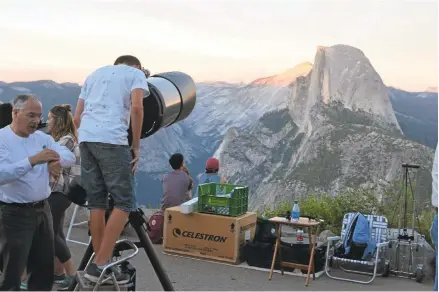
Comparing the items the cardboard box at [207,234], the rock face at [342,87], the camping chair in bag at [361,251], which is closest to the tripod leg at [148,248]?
the cardboard box at [207,234]

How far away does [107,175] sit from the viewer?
3342 millimetres

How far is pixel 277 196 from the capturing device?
24891mm

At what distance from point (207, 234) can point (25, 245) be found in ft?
10.9

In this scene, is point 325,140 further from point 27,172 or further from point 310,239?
point 27,172

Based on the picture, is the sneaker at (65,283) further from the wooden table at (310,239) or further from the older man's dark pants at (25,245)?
the wooden table at (310,239)

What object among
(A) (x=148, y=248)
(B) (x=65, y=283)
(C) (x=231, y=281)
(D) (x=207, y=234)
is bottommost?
(C) (x=231, y=281)

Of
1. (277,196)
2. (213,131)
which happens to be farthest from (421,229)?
(213,131)

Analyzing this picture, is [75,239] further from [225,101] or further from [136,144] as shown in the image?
[225,101]

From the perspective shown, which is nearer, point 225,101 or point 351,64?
point 225,101

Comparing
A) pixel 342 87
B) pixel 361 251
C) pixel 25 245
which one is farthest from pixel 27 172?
pixel 342 87

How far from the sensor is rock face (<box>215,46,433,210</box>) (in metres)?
25.8

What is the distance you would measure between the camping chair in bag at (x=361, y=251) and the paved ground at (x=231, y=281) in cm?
19

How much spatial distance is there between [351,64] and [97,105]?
3505 cm

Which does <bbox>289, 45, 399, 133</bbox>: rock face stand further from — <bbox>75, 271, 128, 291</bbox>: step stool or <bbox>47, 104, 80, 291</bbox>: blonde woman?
<bbox>75, 271, 128, 291</bbox>: step stool
